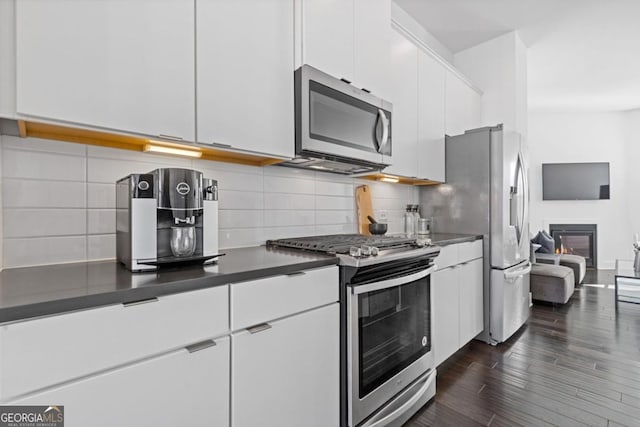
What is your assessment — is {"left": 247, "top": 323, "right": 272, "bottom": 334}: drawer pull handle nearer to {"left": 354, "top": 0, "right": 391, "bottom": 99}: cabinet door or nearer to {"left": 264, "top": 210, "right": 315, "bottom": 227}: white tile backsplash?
{"left": 264, "top": 210, "right": 315, "bottom": 227}: white tile backsplash

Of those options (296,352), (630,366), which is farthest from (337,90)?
(630,366)

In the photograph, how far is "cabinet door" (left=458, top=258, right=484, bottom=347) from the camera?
241 centimetres

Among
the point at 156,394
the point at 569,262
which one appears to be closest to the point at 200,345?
the point at 156,394

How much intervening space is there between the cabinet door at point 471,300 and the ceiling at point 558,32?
2354mm

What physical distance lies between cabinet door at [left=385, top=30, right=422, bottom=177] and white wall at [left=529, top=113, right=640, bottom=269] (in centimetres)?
540

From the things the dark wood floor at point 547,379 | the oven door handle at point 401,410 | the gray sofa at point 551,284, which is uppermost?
the gray sofa at point 551,284

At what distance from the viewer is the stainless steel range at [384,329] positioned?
4.67 ft

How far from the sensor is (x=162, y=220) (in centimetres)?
115

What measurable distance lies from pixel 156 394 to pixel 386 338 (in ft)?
3.46

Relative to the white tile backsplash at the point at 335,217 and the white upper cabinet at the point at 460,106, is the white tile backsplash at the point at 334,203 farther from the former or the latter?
the white upper cabinet at the point at 460,106

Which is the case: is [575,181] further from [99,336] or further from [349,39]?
[99,336]

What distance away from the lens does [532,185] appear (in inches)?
261

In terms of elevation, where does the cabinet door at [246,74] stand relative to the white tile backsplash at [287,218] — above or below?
above

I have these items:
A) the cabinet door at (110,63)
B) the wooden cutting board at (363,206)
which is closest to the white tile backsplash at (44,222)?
the cabinet door at (110,63)
